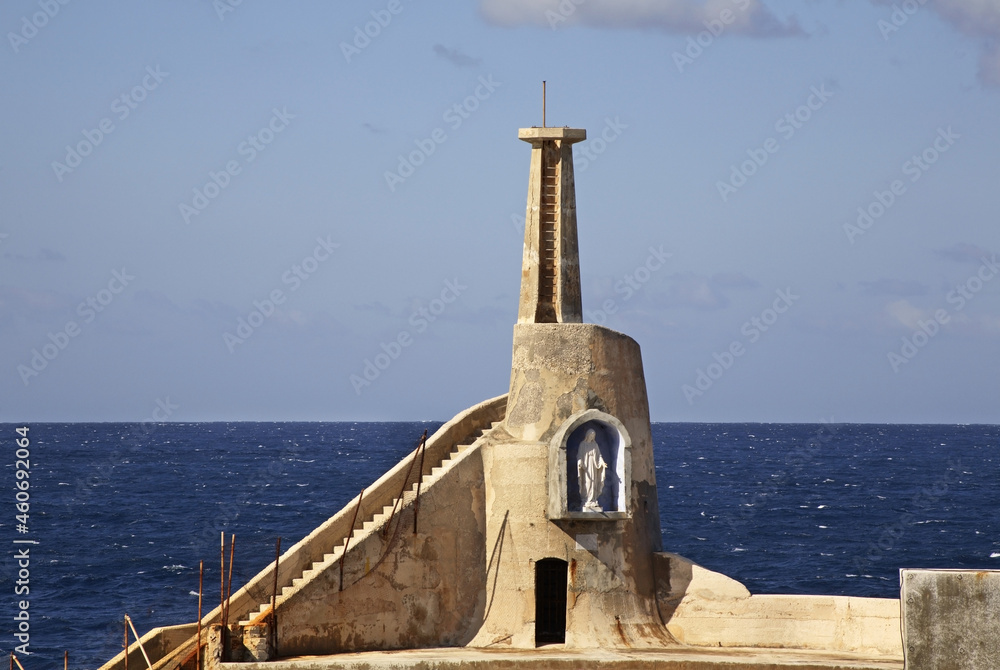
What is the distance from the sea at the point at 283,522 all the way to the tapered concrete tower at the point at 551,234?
16470 mm

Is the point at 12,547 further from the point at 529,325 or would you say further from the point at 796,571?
the point at 529,325

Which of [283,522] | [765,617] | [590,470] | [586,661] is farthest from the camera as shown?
[283,522]

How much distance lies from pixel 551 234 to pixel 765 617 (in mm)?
8782

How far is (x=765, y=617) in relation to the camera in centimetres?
3089

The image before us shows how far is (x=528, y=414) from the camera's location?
31469 millimetres

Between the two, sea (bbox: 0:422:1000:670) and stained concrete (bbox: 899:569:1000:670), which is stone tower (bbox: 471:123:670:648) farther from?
sea (bbox: 0:422:1000:670)

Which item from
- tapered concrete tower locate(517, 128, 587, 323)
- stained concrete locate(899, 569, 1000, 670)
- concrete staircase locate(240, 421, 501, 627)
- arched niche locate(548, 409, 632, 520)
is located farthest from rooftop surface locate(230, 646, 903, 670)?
tapered concrete tower locate(517, 128, 587, 323)

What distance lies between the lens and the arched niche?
30750mm

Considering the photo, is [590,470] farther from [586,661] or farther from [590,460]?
[586,661]

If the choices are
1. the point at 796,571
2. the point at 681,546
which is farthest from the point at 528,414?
the point at 681,546

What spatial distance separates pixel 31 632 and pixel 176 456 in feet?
294

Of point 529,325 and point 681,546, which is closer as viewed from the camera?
point 529,325

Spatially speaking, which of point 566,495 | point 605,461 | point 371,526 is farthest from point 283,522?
point 566,495

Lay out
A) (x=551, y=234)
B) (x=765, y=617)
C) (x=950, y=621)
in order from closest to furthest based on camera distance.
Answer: (x=950, y=621), (x=765, y=617), (x=551, y=234)
